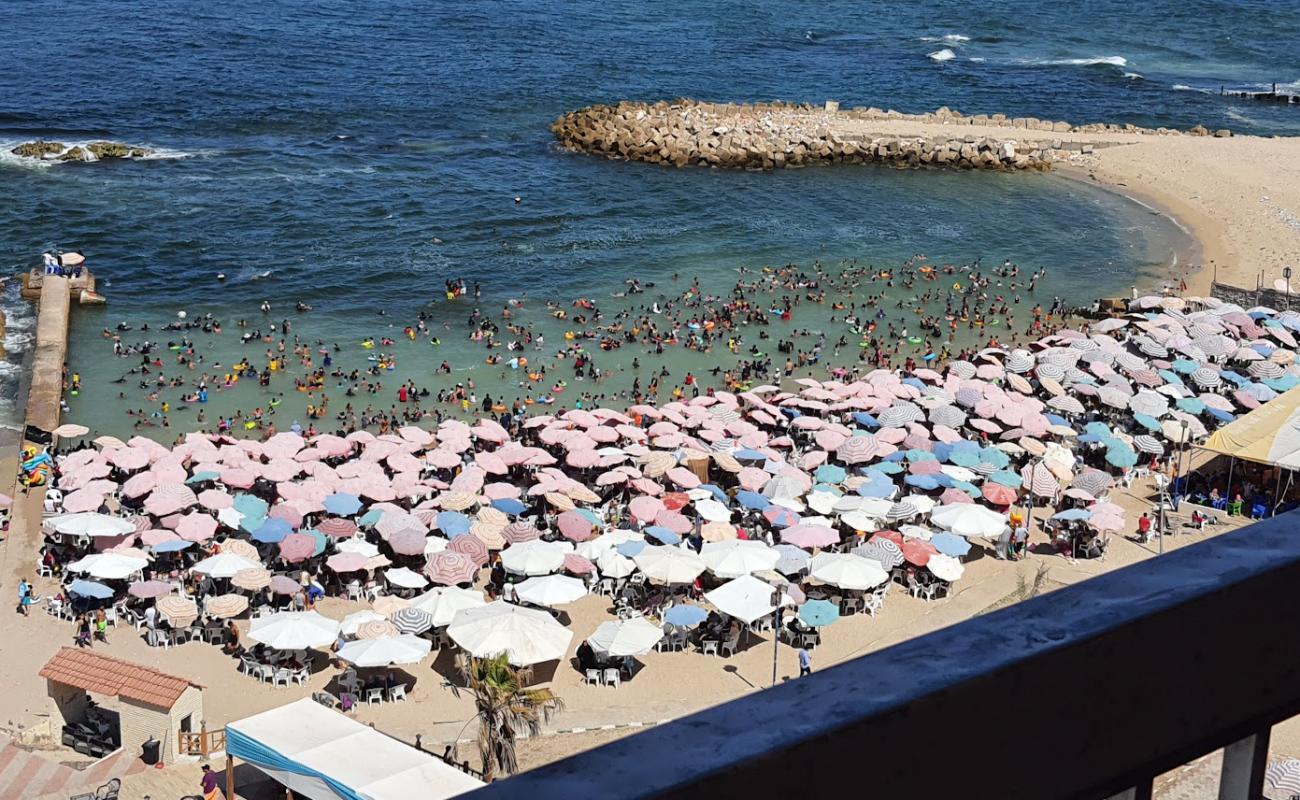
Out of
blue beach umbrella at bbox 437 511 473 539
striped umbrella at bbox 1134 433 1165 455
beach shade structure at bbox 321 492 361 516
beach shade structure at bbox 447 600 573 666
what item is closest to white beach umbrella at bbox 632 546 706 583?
beach shade structure at bbox 447 600 573 666

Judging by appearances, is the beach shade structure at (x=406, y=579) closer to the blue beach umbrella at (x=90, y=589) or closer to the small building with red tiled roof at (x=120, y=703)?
the small building with red tiled roof at (x=120, y=703)

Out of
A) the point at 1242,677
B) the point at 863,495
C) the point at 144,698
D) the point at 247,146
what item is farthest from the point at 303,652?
the point at 247,146

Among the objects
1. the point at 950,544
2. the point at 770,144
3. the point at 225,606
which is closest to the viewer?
the point at 225,606

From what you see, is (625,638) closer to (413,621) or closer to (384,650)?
(413,621)

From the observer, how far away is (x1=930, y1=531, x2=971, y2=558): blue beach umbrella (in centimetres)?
2436

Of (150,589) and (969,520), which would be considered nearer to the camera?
(150,589)

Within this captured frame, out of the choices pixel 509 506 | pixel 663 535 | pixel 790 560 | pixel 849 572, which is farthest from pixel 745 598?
pixel 509 506

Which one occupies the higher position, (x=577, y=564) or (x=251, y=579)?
(x=577, y=564)

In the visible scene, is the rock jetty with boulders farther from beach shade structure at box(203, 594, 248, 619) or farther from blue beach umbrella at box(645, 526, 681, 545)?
beach shade structure at box(203, 594, 248, 619)

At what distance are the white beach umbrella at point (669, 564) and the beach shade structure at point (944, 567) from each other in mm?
4088

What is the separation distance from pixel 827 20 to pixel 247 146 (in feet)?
175

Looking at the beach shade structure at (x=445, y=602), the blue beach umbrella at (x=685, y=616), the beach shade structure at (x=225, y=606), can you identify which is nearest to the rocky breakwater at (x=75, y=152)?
the beach shade structure at (x=225, y=606)

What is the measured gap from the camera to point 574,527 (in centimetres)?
2538

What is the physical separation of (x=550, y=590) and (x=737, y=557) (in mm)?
3386
